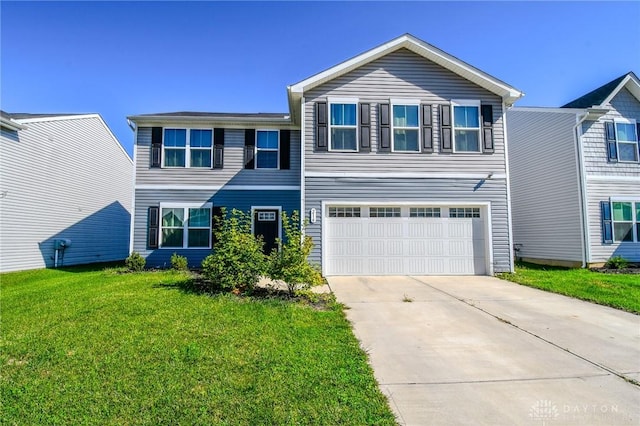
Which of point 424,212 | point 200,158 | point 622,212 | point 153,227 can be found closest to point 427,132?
point 424,212

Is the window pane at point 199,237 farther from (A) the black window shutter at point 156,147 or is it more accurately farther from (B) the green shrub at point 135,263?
(A) the black window shutter at point 156,147

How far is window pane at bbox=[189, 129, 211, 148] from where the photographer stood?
12.1 m

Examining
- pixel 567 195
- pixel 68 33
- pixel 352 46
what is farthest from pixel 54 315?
pixel 567 195

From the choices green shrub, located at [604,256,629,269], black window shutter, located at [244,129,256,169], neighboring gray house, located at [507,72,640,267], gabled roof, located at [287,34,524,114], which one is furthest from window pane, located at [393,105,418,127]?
green shrub, located at [604,256,629,269]

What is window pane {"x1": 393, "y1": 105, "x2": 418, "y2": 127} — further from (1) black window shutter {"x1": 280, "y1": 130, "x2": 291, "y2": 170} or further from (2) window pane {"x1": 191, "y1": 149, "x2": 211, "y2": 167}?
(2) window pane {"x1": 191, "y1": 149, "x2": 211, "y2": 167}

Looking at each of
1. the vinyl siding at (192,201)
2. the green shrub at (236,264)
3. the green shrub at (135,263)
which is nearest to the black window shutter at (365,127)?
the vinyl siding at (192,201)

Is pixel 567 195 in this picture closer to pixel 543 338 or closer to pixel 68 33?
pixel 543 338

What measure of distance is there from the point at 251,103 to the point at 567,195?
14517 millimetres

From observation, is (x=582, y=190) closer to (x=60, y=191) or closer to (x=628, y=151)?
(x=628, y=151)

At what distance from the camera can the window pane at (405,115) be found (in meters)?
10.3

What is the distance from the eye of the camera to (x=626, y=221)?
1198 cm

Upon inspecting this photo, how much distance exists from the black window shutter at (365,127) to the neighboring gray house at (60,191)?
1175 cm

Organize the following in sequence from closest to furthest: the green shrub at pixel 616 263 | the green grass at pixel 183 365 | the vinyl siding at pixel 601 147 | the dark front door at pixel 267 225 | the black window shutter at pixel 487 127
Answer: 1. the green grass at pixel 183 365
2. the black window shutter at pixel 487 127
3. the green shrub at pixel 616 263
4. the vinyl siding at pixel 601 147
5. the dark front door at pixel 267 225

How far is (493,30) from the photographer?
945 centimetres
